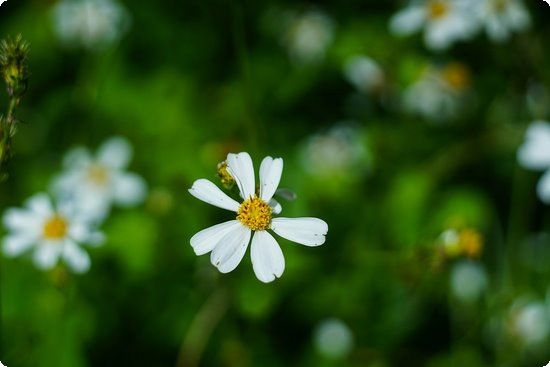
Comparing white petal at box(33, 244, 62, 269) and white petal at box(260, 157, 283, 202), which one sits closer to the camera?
white petal at box(260, 157, 283, 202)

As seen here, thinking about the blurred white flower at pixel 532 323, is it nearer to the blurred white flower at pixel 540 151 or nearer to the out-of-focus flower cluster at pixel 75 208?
the blurred white flower at pixel 540 151

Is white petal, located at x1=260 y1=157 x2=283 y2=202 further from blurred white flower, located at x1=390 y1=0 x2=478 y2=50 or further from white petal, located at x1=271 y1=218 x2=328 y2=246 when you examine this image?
blurred white flower, located at x1=390 y1=0 x2=478 y2=50

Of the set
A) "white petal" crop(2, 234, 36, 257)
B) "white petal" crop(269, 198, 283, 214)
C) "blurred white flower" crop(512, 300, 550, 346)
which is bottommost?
"white petal" crop(269, 198, 283, 214)

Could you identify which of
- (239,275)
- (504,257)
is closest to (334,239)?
(239,275)

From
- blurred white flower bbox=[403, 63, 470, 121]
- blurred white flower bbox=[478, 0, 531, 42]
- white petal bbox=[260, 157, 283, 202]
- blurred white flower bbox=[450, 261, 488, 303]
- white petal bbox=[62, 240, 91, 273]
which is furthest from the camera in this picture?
blurred white flower bbox=[403, 63, 470, 121]

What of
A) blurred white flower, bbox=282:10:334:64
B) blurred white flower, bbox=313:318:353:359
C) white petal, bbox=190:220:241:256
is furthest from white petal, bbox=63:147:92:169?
white petal, bbox=190:220:241:256

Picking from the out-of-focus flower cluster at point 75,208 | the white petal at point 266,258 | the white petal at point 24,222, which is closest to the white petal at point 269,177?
the white petal at point 266,258
